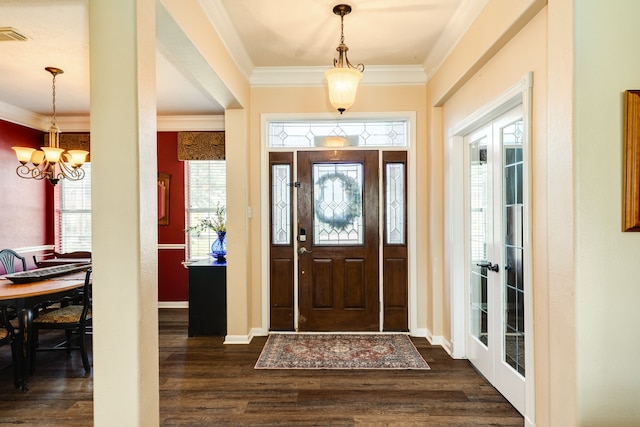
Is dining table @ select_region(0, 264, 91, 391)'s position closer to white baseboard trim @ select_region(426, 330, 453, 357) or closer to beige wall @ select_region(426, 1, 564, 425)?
white baseboard trim @ select_region(426, 330, 453, 357)

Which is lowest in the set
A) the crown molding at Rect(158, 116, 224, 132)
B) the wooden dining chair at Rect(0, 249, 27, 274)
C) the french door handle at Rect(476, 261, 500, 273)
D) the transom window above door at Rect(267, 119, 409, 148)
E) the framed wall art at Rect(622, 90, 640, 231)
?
the wooden dining chair at Rect(0, 249, 27, 274)

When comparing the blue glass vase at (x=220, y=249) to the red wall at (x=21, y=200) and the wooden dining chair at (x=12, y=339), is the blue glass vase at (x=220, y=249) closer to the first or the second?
the wooden dining chair at (x=12, y=339)


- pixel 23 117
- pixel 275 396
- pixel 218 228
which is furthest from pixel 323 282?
pixel 23 117

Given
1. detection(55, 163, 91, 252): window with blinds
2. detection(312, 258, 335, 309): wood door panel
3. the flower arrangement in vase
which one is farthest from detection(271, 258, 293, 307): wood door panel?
detection(55, 163, 91, 252): window with blinds

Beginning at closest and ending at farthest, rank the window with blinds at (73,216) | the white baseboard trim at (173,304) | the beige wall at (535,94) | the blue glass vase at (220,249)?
the beige wall at (535,94) < the blue glass vase at (220,249) < the white baseboard trim at (173,304) < the window with blinds at (73,216)

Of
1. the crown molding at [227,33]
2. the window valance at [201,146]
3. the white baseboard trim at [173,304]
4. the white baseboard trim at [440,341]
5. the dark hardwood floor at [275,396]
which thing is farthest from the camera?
the white baseboard trim at [173,304]

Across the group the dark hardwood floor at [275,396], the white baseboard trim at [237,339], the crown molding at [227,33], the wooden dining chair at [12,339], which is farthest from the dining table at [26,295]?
the crown molding at [227,33]

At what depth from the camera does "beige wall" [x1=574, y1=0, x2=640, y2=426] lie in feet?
5.33

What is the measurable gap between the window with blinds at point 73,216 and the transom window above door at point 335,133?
3.55m

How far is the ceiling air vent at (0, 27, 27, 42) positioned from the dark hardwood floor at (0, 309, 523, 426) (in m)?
2.91

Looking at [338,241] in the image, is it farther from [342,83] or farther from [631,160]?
[631,160]

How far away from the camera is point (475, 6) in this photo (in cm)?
271

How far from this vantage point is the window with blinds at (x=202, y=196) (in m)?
5.63

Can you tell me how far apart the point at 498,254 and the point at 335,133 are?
7.68 ft
